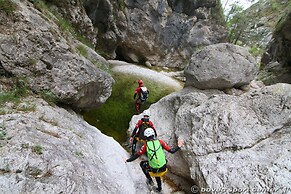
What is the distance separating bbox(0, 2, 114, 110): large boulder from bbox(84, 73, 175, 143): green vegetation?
3504mm

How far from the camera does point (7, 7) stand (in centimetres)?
811

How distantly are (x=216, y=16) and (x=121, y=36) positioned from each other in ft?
54.7

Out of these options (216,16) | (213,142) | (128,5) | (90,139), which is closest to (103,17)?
(128,5)

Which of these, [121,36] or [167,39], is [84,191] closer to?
[121,36]

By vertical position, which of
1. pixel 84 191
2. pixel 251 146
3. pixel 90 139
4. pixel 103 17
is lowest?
pixel 90 139

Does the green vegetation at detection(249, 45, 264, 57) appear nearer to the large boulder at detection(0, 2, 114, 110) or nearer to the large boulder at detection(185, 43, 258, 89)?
the large boulder at detection(185, 43, 258, 89)

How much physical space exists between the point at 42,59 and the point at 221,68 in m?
9.83

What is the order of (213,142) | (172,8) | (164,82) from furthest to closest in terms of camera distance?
(172,8) → (164,82) → (213,142)

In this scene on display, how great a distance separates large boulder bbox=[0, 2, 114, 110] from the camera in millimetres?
7973

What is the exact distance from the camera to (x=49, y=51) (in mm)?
8984

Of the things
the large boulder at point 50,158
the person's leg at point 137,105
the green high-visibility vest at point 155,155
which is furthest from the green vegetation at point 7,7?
the person's leg at point 137,105

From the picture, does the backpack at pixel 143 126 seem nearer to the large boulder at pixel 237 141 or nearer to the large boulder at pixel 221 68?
the large boulder at pixel 237 141

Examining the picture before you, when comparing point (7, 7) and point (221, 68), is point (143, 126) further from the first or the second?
point (7, 7)

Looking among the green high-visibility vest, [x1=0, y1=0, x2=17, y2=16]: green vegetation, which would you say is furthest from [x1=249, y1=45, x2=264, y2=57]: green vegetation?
[x1=0, y1=0, x2=17, y2=16]: green vegetation
